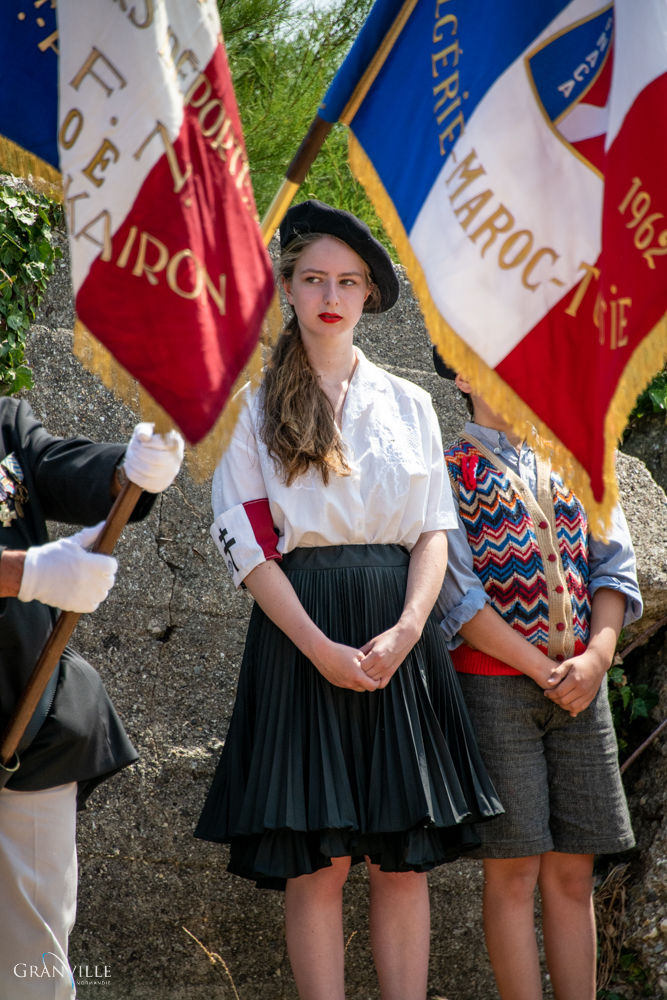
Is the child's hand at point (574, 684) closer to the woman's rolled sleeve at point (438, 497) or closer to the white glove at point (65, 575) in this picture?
the woman's rolled sleeve at point (438, 497)

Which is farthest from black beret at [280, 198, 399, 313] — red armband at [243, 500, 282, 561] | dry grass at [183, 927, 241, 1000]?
dry grass at [183, 927, 241, 1000]

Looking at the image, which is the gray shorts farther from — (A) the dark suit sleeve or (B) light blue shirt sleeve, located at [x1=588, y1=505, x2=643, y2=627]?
(A) the dark suit sleeve

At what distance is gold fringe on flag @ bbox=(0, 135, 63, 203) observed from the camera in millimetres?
1819

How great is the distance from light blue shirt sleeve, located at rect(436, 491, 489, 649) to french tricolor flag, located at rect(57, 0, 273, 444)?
106 cm

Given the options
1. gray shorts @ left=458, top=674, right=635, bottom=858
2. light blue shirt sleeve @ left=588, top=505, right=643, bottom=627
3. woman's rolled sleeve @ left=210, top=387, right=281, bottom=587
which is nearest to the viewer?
woman's rolled sleeve @ left=210, top=387, right=281, bottom=587

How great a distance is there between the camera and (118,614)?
2947 millimetres

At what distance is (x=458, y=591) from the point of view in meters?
2.52

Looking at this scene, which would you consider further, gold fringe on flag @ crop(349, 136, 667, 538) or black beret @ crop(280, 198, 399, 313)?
black beret @ crop(280, 198, 399, 313)

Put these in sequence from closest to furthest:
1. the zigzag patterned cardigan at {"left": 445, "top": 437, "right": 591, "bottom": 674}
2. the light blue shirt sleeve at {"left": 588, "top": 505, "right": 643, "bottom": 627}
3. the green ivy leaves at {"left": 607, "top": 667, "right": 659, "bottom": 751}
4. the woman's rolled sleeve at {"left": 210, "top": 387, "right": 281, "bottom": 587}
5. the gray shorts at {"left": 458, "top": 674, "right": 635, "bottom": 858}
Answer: the woman's rolled sleeve at {"left": 210, "top": 387, "right": 281, "bottom": 587}, the gray shorts at {"left": 458, "top": 674, "right": 635, "bottom": 858}, the zigzag patterned cardigan at {"left": 445, "top": 437, "right": 591, "bottom": 674}, the light blue shirt sleeve at {"left": 588, "top": 505, "right": 643, "bottom": 627}, the green ivy leaves at {"left": 607, "top": 667, "right": 659, "bottom": 751}

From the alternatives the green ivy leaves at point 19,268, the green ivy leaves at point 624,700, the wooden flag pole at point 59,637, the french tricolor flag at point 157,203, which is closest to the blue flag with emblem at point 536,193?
the french tricolor flag at point 157,203

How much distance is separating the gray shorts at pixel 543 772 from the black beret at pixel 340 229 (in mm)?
1065

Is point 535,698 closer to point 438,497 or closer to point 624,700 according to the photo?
point 438,497

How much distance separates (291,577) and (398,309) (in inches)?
58.6

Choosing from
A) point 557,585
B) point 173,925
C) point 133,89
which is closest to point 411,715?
point 557,585
